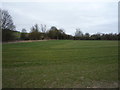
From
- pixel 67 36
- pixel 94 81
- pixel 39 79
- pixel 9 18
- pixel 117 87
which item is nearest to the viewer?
pixel 117 87

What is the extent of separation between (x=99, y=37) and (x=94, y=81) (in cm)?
6405

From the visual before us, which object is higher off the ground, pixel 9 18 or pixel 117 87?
pixel 9 18

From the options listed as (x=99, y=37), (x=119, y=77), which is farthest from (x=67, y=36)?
(x=119, y=77)

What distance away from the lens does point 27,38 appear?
1916 inches

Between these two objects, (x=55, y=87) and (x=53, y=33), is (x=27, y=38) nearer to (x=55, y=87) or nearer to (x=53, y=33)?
(x=53, y=33)

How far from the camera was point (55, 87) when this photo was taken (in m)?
3.06

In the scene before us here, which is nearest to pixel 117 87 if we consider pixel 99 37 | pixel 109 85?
pixel 109 85

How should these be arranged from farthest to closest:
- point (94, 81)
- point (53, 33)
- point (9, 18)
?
point (53, 33), point (9, 18), point (94, 81)

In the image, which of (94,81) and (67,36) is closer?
(94,81)

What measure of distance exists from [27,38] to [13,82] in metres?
47.7

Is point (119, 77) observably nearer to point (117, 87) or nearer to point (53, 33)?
point (117, 87)

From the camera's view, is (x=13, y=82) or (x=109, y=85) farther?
(x=13, y=82)

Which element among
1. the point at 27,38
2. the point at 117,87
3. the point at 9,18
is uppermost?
the point at 9,18

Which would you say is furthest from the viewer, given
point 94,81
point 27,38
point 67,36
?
point 67,36
